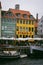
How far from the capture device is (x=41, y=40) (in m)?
69.4

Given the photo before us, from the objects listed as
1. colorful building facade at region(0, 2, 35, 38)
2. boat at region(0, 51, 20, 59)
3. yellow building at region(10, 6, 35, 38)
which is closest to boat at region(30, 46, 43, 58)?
boat at region(0, 51, 20, 59)

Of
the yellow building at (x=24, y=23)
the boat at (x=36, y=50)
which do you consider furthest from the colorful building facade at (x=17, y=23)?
the boat at (x=36, y=50)

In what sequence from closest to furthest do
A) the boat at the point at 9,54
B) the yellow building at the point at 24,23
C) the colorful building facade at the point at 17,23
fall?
the boat at the point at 9,54 → the colorful building facade at the point at 17,23 → the yellow building at the point at 24,23

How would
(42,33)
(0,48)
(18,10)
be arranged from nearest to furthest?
(0,48)
(18,10)
(42,33)

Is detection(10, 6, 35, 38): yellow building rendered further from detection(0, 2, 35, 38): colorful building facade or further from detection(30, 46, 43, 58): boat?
detection(30, 46, 43, 58): boat

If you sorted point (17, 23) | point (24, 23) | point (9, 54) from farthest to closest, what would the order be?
point (24, 23) < point (17, 23) < point (9, 54)

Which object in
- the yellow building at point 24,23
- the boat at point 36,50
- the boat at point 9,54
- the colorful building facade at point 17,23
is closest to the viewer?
the boat at point 9,54

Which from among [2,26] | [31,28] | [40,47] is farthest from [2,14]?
[40,47]

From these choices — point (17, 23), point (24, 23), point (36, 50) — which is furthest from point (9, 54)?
point (24, 23)

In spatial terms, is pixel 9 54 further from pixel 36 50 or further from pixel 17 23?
pixel 17 23

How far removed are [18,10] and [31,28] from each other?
16.6ft

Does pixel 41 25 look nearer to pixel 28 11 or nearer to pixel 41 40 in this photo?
pixel 28 11

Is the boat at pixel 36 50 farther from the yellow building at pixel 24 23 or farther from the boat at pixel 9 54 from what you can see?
the yellow building at pixel 24 23

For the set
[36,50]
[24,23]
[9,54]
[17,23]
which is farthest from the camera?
[24,23]
